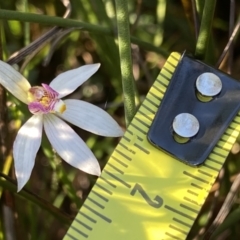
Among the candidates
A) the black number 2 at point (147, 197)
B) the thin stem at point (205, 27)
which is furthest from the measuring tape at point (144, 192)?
the thin stem at point (205, 27)

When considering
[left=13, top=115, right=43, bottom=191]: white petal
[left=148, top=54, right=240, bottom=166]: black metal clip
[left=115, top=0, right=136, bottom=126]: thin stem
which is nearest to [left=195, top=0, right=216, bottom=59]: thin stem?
[left=148, top=54, right=240, bottom=166]: black metal clip

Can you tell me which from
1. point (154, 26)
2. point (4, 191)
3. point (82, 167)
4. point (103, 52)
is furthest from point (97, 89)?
point (82, 167)

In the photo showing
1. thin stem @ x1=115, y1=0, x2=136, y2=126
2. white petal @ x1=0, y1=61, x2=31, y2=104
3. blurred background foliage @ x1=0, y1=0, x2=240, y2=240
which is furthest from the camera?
blurred background foliage @ x1=0, y1=0, x2=240, y2=240

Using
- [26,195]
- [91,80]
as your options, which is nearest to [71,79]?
[26,195]

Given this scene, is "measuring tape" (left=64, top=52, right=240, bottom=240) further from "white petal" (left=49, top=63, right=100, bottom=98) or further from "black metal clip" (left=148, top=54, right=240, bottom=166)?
"white petal" (left=49, top=63, right=100, bottom=98)

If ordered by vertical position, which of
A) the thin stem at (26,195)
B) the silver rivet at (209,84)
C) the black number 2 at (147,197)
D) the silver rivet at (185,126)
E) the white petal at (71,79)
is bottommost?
the thin stem at (26,195)

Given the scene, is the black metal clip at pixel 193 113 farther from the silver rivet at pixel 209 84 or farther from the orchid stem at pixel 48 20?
the orchid stem at pixel 48 20

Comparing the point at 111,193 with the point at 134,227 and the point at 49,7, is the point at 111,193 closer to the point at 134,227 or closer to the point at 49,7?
the point at 134,227
